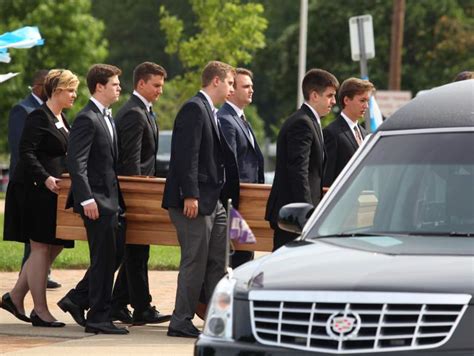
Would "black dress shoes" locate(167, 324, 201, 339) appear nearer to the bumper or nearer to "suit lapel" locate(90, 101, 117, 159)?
"suit lapel" locate(90, 101, 117, 159)

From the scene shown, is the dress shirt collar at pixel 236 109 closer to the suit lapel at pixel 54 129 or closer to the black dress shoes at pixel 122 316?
the suit lapel at pixel 54 129

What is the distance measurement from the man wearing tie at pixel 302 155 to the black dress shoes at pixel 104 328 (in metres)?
1.35

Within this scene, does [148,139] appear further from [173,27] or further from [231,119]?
[173,27]

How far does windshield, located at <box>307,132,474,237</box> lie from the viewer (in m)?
8.16

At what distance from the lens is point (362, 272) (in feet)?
23.9

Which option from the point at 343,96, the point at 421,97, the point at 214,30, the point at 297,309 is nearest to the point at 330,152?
the point at 343,96

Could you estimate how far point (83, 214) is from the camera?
11734mm

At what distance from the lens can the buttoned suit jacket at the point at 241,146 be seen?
41.4 feet

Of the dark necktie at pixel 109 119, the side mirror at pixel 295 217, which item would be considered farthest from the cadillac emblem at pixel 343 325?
the dark necktie at pixel 109 119

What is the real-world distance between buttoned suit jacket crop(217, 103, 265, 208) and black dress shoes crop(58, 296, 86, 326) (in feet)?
5.46

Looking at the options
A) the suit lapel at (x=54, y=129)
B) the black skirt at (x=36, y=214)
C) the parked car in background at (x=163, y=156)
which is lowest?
the parked car in background at (x=163, y=156)

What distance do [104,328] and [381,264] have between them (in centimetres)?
487

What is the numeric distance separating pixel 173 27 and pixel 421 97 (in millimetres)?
36045

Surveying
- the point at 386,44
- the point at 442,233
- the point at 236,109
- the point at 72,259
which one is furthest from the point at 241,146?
the point at 386,44
